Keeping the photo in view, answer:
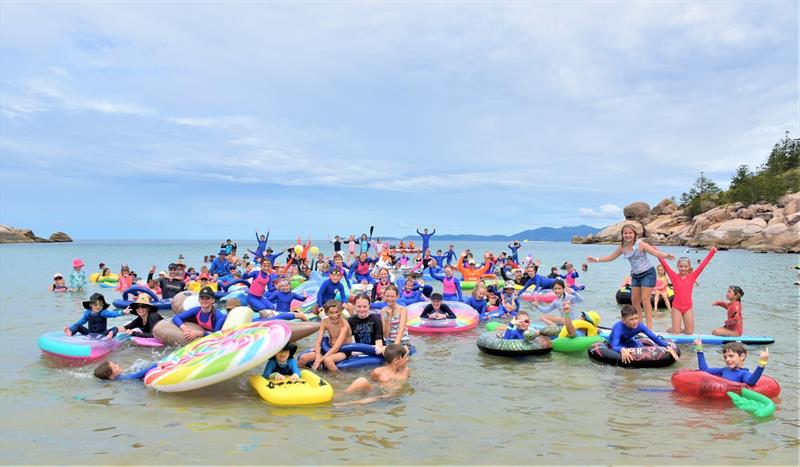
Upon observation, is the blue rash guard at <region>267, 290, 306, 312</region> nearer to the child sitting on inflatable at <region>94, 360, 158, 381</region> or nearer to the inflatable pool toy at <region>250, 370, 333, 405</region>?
the child sitting on inflatable at <region>94, 360, 158, 381</region>

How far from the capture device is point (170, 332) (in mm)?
8961

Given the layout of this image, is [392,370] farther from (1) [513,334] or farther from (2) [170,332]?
(2) [170,332]

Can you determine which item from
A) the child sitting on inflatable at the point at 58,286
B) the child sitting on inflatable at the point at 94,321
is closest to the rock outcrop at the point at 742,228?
the child sitting on inflatable at the point at 58,286

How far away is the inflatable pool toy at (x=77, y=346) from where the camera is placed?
28.7 ft

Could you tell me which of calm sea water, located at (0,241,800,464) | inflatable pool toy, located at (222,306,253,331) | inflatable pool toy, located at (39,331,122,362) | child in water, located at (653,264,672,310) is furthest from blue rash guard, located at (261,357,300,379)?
child in water, located at (653,264,672,310)

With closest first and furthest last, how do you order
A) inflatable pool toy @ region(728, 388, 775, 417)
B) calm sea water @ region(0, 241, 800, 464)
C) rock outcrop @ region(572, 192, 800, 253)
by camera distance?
calm sea water @ region(0, 241, 800, 464) → inflatable pool toy @ region(728, 388, 775, 417) → rock outcrop @ region(572, 192, 800, 253)

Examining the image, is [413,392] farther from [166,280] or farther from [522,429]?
[166,280]

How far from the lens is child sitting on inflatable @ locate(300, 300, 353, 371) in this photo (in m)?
7.99

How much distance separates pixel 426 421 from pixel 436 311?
5.78 m

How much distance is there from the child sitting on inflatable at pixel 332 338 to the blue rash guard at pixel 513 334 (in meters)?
2.86

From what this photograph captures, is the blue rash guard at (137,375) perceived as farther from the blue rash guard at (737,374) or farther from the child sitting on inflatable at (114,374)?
the blue rash guard at (737,374)

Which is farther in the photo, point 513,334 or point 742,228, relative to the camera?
point 742,228

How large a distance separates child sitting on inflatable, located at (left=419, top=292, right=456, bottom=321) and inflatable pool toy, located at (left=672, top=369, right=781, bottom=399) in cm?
552

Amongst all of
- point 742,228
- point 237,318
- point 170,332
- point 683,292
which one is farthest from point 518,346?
point 742,228
